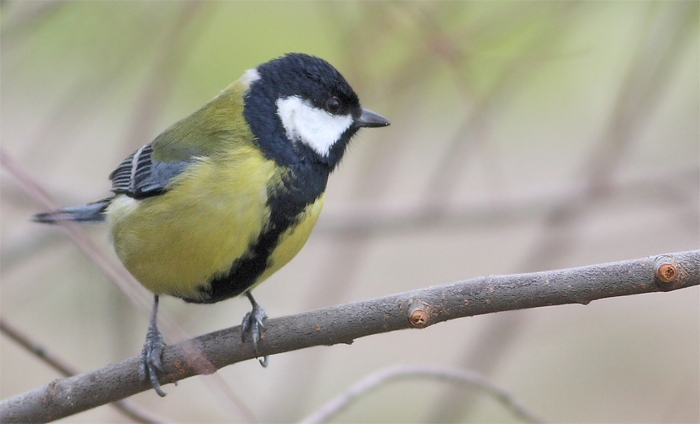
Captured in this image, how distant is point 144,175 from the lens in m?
2.50

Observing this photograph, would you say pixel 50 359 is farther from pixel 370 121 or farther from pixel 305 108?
pixel 370 121

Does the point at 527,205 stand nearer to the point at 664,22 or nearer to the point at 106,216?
the point at 664,22

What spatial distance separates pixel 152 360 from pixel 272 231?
0.48 metres

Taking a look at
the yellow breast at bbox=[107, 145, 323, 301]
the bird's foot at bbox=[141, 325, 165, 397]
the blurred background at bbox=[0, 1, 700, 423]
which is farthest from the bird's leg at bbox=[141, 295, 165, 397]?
the blurred background at bbox=[0, 1, 700, 423]

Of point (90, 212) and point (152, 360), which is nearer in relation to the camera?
point (152, 360)

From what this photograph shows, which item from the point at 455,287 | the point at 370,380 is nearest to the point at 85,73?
the point at 370,380

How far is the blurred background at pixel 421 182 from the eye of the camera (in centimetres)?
312

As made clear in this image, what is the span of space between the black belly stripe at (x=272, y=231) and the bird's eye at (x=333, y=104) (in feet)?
0.89

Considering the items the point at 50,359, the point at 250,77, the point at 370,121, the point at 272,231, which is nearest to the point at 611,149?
the point at 370,121

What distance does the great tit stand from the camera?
7.13 feet

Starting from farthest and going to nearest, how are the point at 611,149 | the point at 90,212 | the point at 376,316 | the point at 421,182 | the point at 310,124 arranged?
1. the point at 421,182
2. the point at 611,149
3. the point at 90,212
4. the point at 310,124
5. the point at 376,316

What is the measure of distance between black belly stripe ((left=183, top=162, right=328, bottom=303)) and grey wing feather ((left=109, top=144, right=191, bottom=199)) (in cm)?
33

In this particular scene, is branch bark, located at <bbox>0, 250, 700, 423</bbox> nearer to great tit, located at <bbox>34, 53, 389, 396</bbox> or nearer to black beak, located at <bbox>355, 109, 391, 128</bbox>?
great tit, located at <bbox>34, 53, 389, 396</bbox>

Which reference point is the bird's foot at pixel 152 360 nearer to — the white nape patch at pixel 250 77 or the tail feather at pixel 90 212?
the tail feather at pixel 90 212
